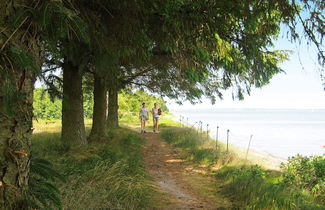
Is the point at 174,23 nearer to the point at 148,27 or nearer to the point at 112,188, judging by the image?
the point at 148,27

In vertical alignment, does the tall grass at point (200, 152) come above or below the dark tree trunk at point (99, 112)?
below

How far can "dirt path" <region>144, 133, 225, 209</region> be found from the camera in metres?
5.82

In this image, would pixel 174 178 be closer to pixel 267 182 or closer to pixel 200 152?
pixel 267 182

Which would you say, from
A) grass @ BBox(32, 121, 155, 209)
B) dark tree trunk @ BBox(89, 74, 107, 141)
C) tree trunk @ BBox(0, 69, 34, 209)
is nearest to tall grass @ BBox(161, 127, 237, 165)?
grass @ BBox(32, 121, 155, 209)

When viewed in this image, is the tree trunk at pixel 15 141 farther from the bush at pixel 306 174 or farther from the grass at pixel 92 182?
the bush at pixel 306 174

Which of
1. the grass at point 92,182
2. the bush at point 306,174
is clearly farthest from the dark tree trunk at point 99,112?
the bush at point 306,174

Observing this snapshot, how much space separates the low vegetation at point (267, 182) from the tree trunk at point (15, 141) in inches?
148

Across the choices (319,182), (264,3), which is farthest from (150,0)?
(319,182)

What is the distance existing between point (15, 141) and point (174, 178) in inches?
228

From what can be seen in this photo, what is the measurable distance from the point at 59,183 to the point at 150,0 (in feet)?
10.8

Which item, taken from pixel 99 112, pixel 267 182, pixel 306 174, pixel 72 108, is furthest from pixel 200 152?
pixel 72 108

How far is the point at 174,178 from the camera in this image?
788 centimetres

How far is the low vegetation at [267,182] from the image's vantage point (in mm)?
5316

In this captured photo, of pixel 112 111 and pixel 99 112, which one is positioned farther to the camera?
pixel 112 111
